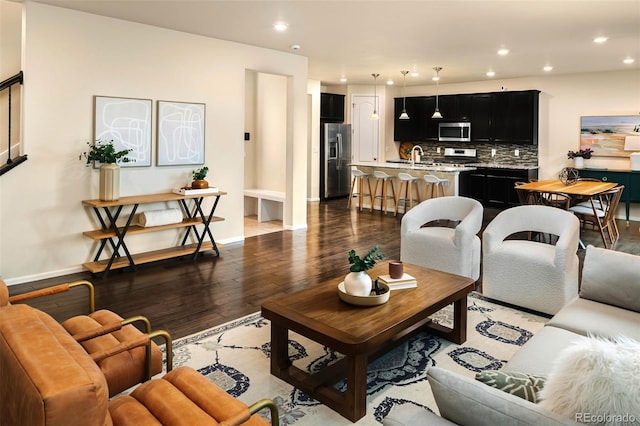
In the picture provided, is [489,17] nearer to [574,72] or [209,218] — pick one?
[209,218]

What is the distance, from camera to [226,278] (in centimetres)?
463

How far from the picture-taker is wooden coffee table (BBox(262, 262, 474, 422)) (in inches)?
89.0

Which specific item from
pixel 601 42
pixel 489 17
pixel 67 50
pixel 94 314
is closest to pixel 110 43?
pixel 67 50

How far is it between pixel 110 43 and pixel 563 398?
17.0ft

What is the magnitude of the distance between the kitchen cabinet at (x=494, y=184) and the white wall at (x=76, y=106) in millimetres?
5827

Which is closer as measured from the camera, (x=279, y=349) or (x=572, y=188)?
(x=279, y=349)

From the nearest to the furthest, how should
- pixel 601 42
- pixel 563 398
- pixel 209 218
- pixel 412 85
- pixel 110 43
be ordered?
pixel 563 398 < pixel 110 43 < pixel 209 218 < pixel 601 42 < pixel 412 85

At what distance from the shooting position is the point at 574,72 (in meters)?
8.55

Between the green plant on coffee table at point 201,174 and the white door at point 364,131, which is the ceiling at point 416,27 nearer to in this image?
the green plant on coffee table at point 201,174

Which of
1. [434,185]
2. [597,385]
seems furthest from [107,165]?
[434,185]

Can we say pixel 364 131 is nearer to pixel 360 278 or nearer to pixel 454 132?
pixel 454 132

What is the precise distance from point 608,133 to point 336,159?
217 inches

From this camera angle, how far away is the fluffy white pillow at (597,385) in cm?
111

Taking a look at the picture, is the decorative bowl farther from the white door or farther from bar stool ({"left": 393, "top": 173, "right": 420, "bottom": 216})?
the white door
